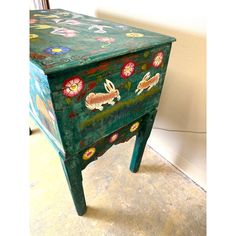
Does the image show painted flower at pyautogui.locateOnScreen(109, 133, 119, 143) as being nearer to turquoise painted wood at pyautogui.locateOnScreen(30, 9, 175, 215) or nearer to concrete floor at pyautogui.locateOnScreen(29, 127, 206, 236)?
turquoise painted wood at pyautogui.locateOnScreen(30, 9, 175, 215)

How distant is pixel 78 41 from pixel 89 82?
0.56 ft

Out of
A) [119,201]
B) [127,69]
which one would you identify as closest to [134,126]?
[127,69]

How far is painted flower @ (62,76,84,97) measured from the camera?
0.52m

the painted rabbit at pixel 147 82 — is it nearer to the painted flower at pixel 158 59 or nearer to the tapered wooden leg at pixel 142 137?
the painted flower at pixel 158 59

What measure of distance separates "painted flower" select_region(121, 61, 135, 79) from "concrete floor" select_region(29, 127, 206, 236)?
28.2 inches

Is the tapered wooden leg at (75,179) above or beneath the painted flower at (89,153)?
beneath

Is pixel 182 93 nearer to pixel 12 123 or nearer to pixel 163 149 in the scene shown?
pixel 163 149

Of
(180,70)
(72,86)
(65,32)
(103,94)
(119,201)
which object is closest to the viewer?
(72,86)

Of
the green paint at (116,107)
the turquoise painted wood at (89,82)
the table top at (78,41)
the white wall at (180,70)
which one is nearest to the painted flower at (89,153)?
the turquoise painted wood at (89,82)

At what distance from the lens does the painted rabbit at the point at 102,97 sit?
0.61 m

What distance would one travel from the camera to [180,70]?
96 centimetres

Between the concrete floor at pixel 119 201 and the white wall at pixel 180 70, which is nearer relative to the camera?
the white wall at pixel 180 70

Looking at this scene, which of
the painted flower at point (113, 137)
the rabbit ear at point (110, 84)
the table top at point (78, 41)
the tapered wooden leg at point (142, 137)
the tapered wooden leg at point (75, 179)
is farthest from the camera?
the tapered wooden leg at point (142, 137)

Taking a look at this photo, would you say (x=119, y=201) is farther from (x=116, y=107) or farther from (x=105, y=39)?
(x=105, y=39)
